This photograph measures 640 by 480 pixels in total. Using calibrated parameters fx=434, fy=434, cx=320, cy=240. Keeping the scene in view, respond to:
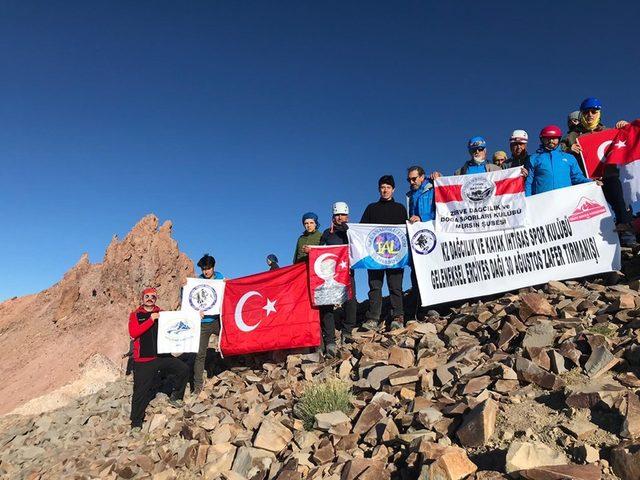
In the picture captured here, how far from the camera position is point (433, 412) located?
5.15m

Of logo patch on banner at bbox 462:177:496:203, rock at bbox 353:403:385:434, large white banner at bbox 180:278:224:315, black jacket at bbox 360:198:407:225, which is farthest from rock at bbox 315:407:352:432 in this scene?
logo patch on banner at bbox 462:177:496:203

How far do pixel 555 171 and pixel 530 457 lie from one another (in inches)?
280

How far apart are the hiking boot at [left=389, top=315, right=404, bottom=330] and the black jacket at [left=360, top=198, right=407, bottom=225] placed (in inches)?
82.5

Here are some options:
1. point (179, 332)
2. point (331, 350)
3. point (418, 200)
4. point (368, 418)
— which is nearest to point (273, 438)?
point (368, 418)

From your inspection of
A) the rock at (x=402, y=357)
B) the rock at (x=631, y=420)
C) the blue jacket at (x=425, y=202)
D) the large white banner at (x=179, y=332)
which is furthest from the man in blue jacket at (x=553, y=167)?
the large white banner at (x=179, y=332)

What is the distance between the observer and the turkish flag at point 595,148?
9.36 metres

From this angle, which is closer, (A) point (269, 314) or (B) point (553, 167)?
(B) point (553, 167)

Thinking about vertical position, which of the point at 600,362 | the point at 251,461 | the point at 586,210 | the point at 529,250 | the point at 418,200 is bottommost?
the point at 251,461

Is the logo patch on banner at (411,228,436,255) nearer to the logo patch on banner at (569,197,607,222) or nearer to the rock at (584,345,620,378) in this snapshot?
the logo patch on banner at (569,197,607,222)

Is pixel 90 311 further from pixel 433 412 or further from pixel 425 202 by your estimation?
pixel 433 412

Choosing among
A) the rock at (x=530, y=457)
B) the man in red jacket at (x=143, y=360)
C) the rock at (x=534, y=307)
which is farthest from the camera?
the man in red jacket at (x=143, y=360)

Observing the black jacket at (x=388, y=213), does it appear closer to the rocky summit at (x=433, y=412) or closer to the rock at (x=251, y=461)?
the rocky summit at (x=433, y=412)

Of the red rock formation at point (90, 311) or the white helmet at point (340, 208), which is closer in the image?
the white helmet at point (340, 208)

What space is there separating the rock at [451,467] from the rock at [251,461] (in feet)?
8.76
